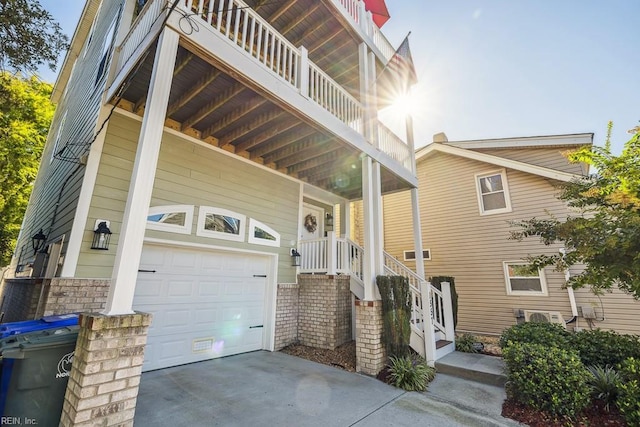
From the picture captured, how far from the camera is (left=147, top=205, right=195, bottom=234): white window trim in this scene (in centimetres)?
473

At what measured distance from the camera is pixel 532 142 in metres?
8.45

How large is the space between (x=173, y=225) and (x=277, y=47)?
11.6 ft

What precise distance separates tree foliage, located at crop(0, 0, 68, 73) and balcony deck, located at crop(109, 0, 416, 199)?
1254 mm

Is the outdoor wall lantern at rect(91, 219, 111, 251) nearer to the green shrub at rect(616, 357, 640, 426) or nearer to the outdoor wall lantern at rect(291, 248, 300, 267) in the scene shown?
the outdoor wall lantern at rect(291, 248, 300, 267)

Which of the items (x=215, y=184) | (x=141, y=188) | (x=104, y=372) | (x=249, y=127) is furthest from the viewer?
(x=215, y=184)

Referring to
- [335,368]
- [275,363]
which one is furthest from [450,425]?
[275,363]

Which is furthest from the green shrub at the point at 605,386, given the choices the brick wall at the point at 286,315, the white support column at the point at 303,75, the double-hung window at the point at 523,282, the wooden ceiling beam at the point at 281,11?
the wooden ceiling beam at the point at 281,11

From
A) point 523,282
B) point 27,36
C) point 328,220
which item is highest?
point 27,36

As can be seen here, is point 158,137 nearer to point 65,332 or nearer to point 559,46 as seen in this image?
point 65,332

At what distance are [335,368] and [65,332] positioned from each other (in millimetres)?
4038

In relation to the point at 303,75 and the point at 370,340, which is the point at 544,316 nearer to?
the point at 370,340

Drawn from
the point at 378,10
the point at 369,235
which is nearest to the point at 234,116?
the point at 369,235

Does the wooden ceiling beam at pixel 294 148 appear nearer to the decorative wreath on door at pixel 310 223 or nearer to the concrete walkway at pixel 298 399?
the decorative wreath on door at pixel 310 223

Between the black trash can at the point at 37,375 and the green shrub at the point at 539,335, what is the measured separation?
5273mm
